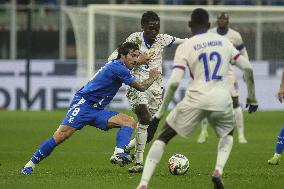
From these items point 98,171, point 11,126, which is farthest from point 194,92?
point 11,126

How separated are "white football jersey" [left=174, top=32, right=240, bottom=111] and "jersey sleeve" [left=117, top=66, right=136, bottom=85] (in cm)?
217

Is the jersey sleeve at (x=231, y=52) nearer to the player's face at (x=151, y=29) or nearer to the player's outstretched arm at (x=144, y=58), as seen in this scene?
the player's outstretched arm at (x=144, y=58)

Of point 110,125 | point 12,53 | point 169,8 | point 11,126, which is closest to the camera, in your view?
point 110,125

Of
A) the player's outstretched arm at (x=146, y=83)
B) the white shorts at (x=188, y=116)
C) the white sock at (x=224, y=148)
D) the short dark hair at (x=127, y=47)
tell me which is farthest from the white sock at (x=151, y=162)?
the short dark hair at (x=127, y=47)

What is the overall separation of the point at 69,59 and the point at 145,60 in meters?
19.2

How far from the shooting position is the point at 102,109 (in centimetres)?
1255

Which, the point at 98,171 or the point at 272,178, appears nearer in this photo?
the point at 272,178

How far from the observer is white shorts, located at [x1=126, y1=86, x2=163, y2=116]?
1325cm

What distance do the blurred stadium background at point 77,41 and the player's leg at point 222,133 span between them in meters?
14.6

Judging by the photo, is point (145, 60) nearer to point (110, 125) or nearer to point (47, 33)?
point (110, 125)

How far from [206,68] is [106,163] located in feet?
15.5

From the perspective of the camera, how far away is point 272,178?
1203cm

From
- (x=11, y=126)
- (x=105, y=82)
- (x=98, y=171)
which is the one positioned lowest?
(x=11, y=126)

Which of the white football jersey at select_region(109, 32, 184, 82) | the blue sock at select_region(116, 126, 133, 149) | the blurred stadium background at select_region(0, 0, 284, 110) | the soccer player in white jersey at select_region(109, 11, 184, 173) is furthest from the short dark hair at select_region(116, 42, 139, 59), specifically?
the blurred stadium background at select_region(0, 0, 284, 110)
